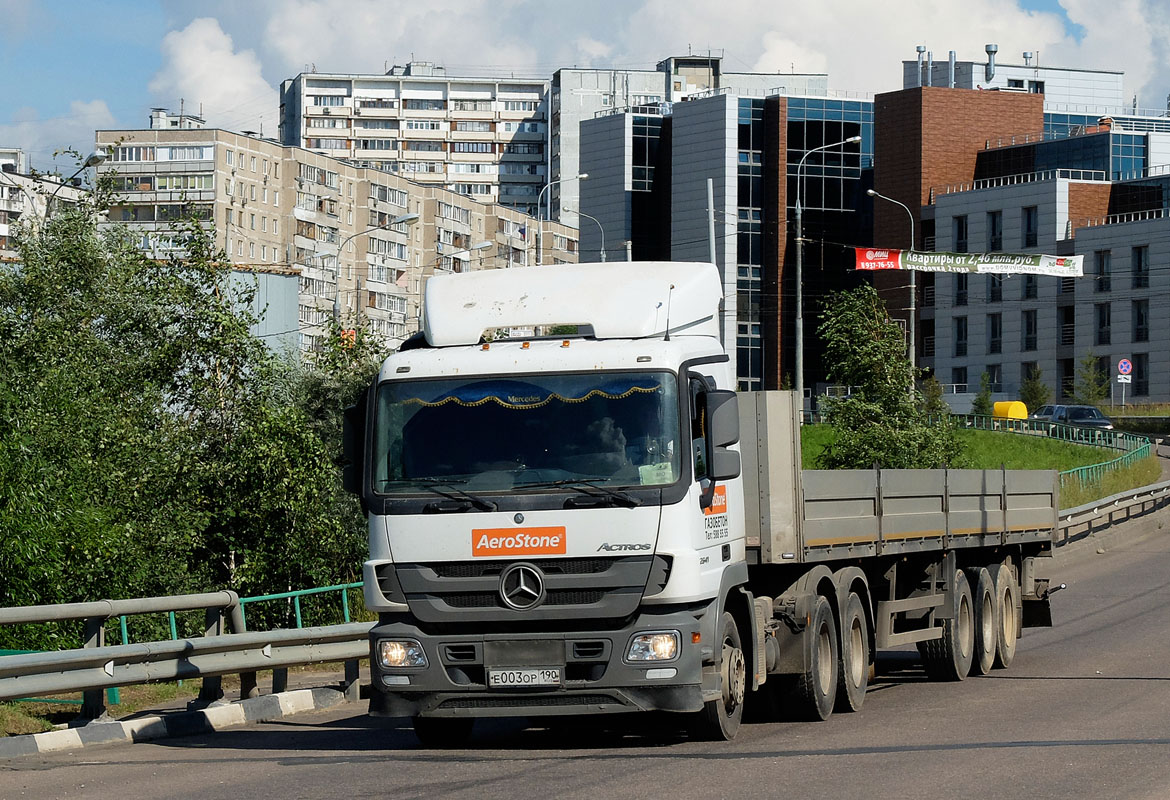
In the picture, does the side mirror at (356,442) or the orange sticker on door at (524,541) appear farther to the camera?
the side mirror at (356,442)

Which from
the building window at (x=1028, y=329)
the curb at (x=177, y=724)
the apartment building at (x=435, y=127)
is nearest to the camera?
the curb at (x=177, y=724)

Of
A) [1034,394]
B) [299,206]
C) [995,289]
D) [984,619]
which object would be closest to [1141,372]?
[1034,394]

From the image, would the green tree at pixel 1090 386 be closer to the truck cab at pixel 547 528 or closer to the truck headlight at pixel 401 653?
the truck cab at pixel 547 528

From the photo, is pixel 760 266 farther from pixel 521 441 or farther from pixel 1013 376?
pixel 521 441

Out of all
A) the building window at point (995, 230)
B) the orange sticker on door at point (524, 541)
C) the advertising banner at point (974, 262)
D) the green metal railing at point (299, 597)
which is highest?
the building window at point (995, 230)

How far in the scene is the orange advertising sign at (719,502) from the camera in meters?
11.1

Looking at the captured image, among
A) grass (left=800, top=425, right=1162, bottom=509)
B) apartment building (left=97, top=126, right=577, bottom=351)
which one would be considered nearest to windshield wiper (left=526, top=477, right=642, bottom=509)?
grass (left=800, top=425, right=1162, bottom=509)

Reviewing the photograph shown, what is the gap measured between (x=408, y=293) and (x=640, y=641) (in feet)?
387

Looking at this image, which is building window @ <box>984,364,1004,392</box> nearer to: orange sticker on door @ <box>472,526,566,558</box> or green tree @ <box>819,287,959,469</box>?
green tree @ <box>819,287,959,469</box>

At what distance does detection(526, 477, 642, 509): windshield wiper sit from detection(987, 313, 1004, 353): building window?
9212 centimetres

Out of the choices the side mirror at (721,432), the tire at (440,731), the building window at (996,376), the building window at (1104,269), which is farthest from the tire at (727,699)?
the building window at (996,376)

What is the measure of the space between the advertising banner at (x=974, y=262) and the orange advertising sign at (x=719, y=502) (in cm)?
2527

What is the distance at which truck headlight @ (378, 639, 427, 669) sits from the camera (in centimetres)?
1088

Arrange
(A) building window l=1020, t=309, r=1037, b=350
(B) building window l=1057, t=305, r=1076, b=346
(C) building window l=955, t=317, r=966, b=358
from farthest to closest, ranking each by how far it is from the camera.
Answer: (C) building window l=955, t=317, r=966, b=358
(A) building window l=1020, t=309, r=1037, b=350
(B) building window l=1057, t=305, r=1076, b=346
